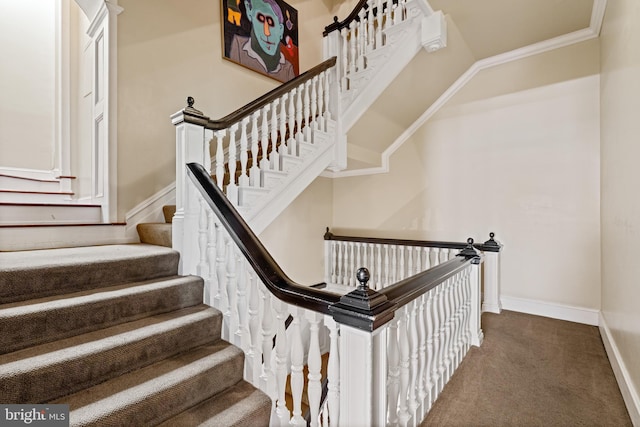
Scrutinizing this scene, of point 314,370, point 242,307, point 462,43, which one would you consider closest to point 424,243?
point 462,43

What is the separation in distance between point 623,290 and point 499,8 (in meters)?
2.61

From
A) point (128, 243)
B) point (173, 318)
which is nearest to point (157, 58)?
point (128, 243)

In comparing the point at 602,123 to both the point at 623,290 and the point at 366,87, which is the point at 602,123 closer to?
the point at 623,290

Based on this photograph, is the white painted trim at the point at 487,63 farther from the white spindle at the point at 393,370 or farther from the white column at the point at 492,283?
the white spindle at the point at 393,370

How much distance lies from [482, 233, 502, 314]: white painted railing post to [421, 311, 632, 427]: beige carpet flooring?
524mm

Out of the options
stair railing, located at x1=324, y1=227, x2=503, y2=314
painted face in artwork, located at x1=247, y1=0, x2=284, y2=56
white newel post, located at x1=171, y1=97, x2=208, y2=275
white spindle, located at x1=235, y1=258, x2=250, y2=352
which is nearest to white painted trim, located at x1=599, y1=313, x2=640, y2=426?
stair railing, located at x1=324, y1=227, x2=503, y2=314

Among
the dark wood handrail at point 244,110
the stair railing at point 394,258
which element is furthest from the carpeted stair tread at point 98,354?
the stair railing at point 394,258

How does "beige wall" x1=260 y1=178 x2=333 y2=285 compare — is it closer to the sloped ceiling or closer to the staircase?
the sloped ceiling

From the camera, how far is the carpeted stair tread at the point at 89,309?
4.18ft

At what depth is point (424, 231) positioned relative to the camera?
3.87 metres

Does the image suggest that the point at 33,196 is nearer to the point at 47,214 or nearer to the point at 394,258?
the point at 47,214

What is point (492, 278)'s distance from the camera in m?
3.04

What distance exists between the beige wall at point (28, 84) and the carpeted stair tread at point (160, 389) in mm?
3253

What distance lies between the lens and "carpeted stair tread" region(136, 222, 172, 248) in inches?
86.7
